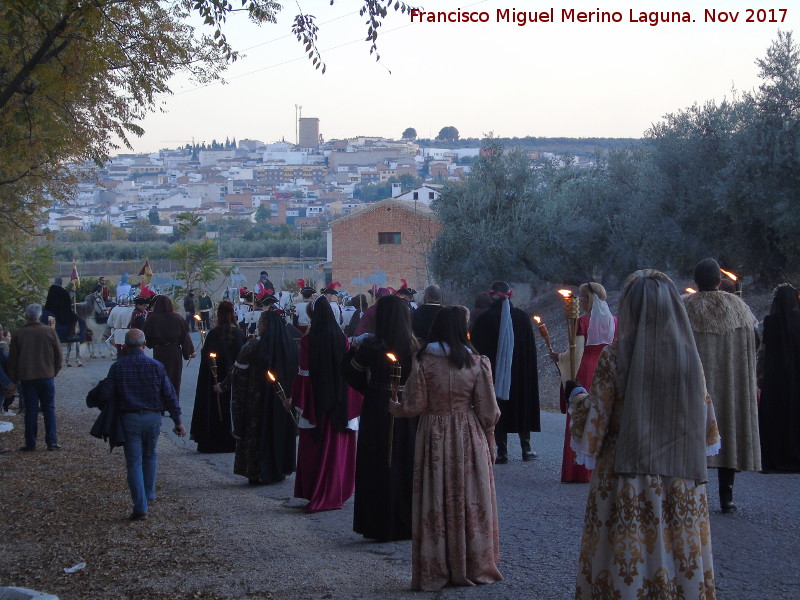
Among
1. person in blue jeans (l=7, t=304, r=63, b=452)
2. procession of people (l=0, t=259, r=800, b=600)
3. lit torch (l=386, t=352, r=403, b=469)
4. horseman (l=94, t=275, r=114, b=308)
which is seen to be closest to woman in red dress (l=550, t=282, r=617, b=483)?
procession of people (l=0, t=259, r=800, b=600)

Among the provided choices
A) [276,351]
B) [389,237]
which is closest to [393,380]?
[276,351]

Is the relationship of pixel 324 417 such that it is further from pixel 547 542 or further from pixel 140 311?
pixel 140 311

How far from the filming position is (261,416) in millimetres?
10914

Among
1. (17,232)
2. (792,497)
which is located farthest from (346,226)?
(792,497)

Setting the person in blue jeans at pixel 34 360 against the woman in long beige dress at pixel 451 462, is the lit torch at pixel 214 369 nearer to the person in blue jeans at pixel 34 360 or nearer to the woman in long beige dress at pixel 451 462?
the person in blue jeans at pixel 34 360

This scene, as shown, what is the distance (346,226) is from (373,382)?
62753 mm

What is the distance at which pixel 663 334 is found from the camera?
4691 mm

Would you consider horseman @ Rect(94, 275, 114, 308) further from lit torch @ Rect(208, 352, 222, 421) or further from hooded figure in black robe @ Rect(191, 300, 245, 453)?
lit torch @ Rect(208, 352, 222, 421)

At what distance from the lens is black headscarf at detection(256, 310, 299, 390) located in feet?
34.8

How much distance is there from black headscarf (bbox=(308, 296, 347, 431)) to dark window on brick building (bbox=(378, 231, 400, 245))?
197 feet

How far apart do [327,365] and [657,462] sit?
4.69 m

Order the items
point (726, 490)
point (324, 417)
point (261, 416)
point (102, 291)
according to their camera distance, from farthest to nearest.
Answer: point (102, 291) < point (261, 416) < point (324, 417) < point (726, 490)

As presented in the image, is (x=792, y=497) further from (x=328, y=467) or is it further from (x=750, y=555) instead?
(x=328, y=467)

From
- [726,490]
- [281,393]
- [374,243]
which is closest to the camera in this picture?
[726,490]
